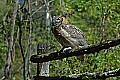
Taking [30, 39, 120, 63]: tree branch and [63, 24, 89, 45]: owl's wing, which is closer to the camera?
[30, 39, 120, 63]: tree branch

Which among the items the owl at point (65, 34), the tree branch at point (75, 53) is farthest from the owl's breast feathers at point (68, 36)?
the tree branch at point (75, 53)

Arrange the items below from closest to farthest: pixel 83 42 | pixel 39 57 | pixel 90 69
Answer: pixel 39 57, pixel 83 42, pixel 90 69

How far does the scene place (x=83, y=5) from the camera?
6.28 m

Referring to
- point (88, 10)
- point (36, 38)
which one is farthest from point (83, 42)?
point (36, 38)

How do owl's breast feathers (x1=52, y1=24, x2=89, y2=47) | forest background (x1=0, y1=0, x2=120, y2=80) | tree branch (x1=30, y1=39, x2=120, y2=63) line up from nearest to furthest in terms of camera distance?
tree branch (x1=30, y1=39, x2=120, y2=63) → owl's breast feathers (x1=52, y1=24, x2=89, y2=47) → forest background (x1=0, y1=0, x2=120, y2=80)

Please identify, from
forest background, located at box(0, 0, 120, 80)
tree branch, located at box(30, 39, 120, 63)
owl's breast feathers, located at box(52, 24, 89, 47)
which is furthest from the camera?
forest background, located at box(0, 0, 120, 80)

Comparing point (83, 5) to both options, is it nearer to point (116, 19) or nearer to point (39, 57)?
point (116, 19)

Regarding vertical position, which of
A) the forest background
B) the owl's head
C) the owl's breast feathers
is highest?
the owl's head

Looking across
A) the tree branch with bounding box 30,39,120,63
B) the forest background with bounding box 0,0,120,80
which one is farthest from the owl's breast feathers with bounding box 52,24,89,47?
the tree branch with bounding box 30,39,120,63

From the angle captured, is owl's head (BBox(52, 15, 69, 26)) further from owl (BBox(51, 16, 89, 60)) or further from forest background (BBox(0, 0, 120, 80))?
forest background (BBox(0, 0, 120, 80))

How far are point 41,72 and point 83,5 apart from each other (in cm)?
316

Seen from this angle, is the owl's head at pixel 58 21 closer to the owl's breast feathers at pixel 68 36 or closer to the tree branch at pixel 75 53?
the owl's breast feathers at pixel 68 36

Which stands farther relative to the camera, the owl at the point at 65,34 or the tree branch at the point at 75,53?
the owl at the point at 65,34

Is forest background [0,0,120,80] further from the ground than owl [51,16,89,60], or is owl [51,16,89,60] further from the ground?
owl [51,16,89,60]
